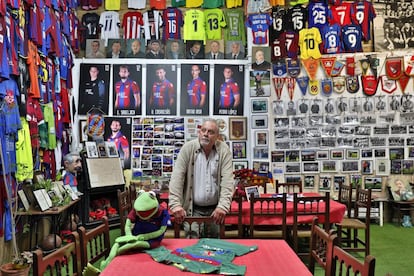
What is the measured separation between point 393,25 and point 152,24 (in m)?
4.25

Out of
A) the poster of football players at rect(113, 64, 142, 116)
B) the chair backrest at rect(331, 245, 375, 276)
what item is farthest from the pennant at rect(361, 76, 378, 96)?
the chair backrest at rect(331, 245, 375, 276)

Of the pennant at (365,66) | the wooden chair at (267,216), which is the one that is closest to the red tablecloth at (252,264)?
the wooden chair at (267,216)

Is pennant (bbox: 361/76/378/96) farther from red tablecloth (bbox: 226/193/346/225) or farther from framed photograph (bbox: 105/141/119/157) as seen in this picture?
framed photograph (bbox: 105/141/119/157)

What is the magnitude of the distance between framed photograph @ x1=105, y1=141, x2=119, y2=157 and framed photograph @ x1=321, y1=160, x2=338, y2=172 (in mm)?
3471

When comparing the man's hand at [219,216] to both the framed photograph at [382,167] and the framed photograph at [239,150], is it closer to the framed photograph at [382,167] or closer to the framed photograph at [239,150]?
the framed photograph at [239,150]

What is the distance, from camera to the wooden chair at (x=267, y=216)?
373 cm

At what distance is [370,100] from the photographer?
271 inches

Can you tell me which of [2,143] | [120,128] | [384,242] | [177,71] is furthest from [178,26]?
[384,242]

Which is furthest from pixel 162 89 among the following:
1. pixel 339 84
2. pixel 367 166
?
pixel 367 166

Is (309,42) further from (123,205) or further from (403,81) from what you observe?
(123,205)

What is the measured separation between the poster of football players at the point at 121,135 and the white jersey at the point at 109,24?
1548 mm

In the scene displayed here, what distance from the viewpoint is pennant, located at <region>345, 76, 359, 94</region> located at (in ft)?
22.6

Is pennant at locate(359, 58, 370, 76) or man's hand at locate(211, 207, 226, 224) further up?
pennant at locate(359, 58, 370, 76)

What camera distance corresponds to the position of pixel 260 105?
689 centimetres
